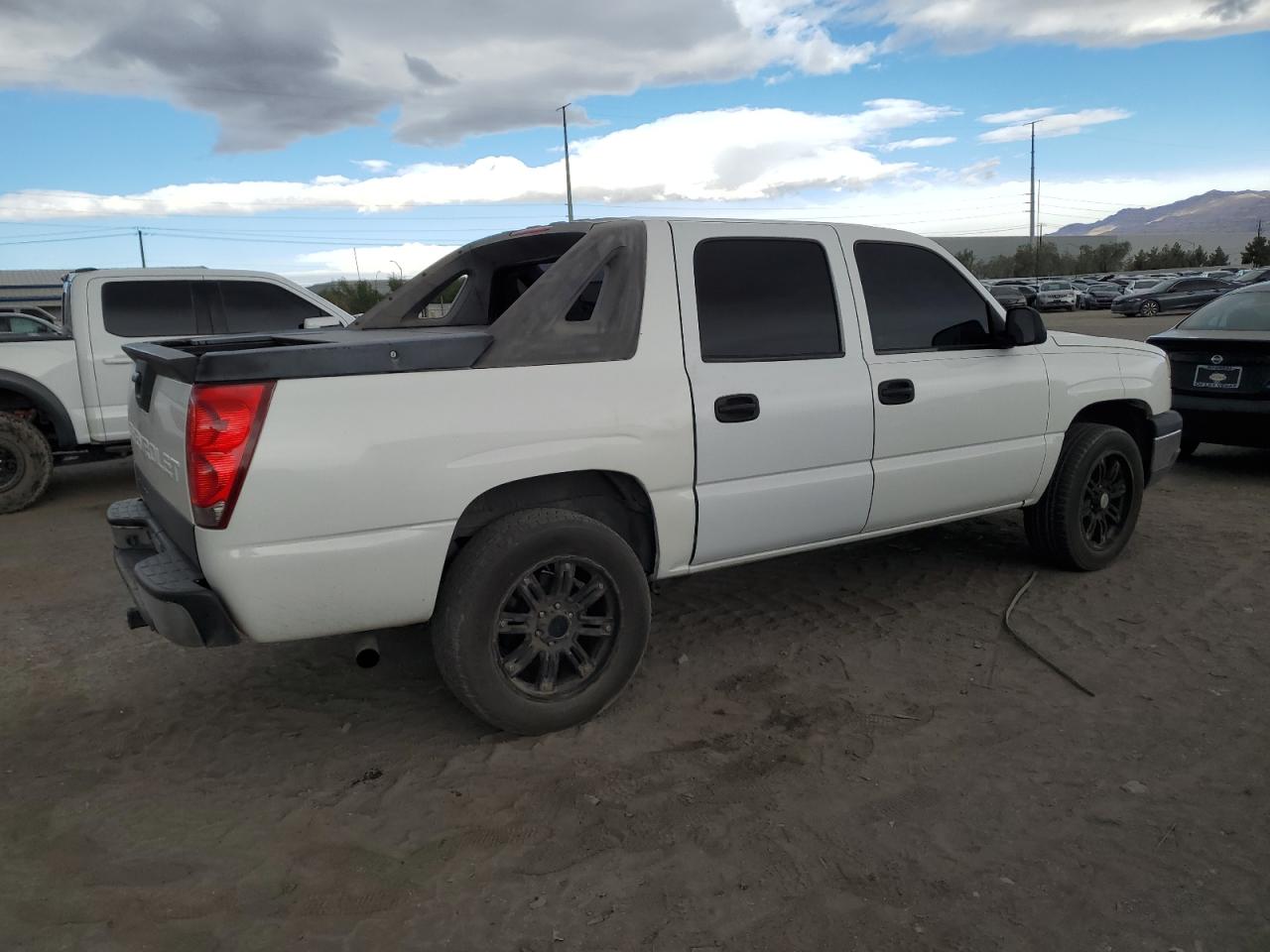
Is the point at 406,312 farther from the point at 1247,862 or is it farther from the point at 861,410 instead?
the point at 1247,862

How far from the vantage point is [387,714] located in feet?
12.5

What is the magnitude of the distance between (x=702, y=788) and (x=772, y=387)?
161 centimetres

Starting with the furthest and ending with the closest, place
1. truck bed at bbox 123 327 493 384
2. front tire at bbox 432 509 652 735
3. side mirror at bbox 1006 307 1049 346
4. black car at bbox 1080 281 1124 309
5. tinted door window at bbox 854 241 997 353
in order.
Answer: black car at bbox 1080 281 1124 309 → side mirror at bbox 1006 307 1049 346 → tinted door window at bbox 854 241 997 353 → front tire at bbox 432 509 652 735 → truck bed at bbox 123 327 493 384

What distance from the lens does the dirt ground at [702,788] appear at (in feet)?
8.36

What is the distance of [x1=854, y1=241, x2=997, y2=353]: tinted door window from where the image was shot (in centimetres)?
430

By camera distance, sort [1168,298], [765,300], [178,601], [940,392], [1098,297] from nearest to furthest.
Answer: [178,601] → [765,300] → [940,392] → [1168,298] → [1098,297]

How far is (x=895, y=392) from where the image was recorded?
4.21 metres

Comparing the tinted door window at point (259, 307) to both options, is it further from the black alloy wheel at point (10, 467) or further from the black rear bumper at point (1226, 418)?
the black rear bumper at point (1226, 418)

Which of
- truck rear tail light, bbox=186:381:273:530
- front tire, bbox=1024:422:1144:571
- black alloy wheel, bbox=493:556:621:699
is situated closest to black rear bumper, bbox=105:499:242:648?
truck rear tail light, bbox=186:381:273:530

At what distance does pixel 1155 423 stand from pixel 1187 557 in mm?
835

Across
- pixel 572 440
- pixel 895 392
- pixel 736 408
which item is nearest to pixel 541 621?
pixel 572 440

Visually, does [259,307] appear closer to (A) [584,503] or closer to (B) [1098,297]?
(A) [584,503]

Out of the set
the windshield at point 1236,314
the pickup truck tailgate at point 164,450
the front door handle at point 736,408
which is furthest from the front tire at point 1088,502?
the pickup truck tailgate at point 164,450

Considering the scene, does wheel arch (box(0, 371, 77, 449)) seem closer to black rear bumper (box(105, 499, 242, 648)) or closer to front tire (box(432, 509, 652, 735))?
black rear bumper (box(105, 499, 242, 648))
